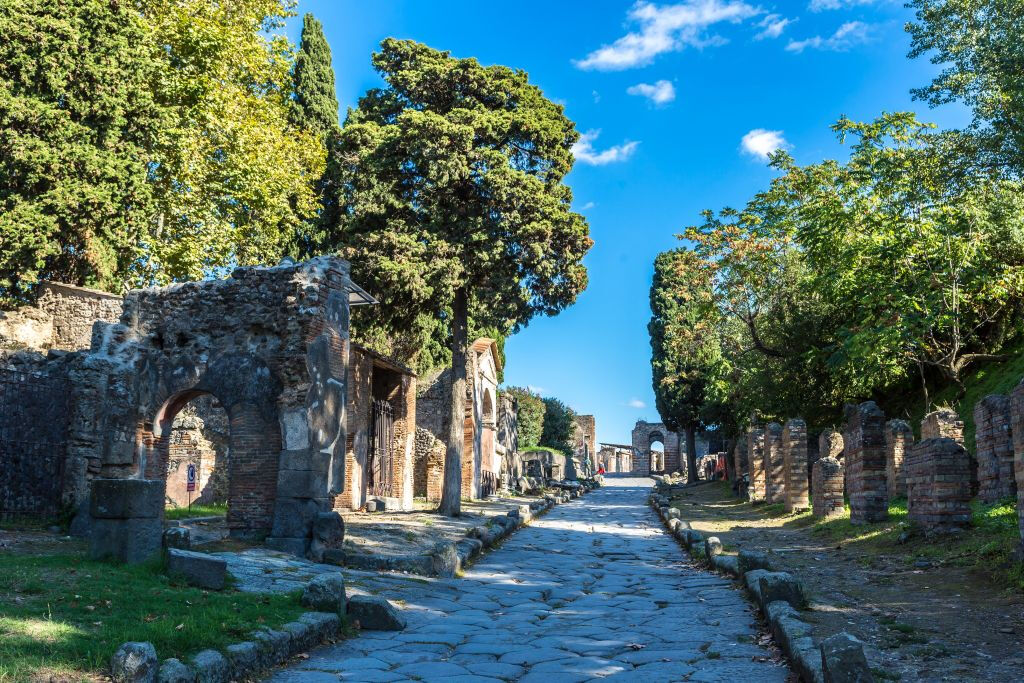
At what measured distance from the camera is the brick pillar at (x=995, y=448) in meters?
10.9

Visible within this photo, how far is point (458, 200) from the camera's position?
59.6ft

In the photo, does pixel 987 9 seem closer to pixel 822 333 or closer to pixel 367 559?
pixel 822 333

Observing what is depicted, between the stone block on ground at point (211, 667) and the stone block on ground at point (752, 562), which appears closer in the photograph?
the stone block on ground at point (211, 667)

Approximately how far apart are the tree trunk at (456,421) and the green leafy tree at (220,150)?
26.8 feet

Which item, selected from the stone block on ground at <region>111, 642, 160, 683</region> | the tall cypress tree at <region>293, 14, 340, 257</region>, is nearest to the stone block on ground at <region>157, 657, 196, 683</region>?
the stone block on ground at <region>111, 642, 160, 683</region>

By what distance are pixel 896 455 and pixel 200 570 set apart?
1187cm

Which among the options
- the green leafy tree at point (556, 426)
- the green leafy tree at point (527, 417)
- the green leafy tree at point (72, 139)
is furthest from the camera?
the green leafy tree at point (556, 426)

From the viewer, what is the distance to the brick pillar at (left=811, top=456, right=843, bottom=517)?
14391 millimetres

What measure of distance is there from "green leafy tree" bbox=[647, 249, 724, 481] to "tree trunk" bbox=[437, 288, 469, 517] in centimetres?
1005

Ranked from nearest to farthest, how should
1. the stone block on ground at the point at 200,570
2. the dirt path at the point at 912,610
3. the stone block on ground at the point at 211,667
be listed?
the stone block on ground at the point at 211,667
the dirt path at the point at 912,610
the stone block on ground at the point at 200,570

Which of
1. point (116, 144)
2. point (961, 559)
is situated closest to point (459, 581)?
point (961, 559)

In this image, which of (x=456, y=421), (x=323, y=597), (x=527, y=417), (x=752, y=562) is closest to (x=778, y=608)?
(x=752, y=562)

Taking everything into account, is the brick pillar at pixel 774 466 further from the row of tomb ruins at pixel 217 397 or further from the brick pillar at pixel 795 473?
the row of tomb ruins at pixel 217 397

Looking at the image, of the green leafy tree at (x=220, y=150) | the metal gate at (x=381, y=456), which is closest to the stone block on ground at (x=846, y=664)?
the metal gate at (x=381, y=456)
